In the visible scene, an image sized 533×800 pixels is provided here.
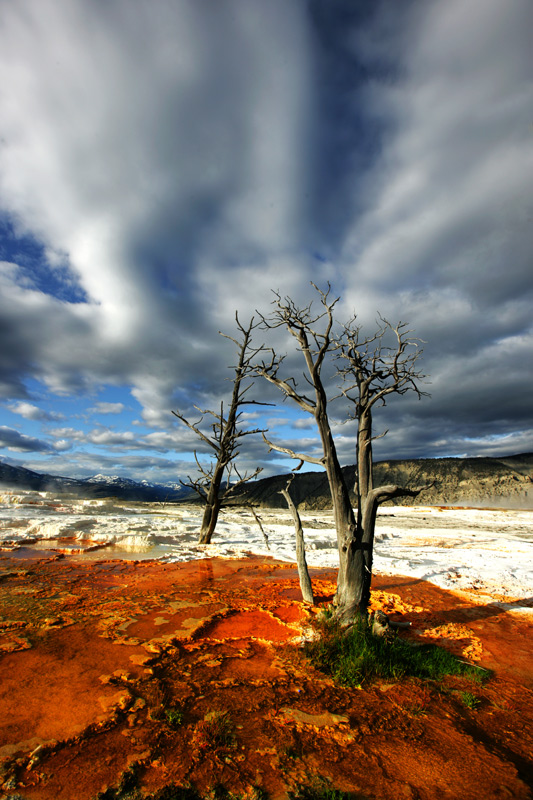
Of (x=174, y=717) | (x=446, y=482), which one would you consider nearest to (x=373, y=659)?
(x=174, y=717)

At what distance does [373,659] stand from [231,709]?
207 cm

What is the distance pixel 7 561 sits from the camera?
998 centimetres

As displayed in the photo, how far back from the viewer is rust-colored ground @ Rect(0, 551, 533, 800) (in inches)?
108

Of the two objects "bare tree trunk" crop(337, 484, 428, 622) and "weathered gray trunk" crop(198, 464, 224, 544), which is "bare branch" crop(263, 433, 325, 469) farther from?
"weathered gray trunk" crop(198, 464, 224, 544)

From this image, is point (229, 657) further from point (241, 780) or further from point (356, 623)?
point (241, 780)

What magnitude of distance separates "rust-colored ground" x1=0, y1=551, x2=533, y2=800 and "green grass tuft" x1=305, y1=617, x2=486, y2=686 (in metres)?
0.21

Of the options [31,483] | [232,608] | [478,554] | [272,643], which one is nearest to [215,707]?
[272,643]

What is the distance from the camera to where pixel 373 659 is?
468 cm

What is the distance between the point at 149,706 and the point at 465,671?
157 inches

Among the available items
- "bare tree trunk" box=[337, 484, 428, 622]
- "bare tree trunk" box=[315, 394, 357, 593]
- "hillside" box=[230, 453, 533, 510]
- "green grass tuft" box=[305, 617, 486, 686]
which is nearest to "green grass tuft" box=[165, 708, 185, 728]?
"green grass tuft" box=[305, 617, 486, 686]

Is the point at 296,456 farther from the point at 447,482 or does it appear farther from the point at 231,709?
the point at 447,482

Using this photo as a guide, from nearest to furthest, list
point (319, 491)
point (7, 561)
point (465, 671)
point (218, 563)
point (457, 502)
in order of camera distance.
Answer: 1. point (465, 671)
2. point (7, 561)
3. point (218, 563)
4. point (457, 502)
5. point (319, 491)

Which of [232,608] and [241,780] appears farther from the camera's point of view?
[232,608]

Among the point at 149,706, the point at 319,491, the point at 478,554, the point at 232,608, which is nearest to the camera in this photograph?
the point at 149,706
